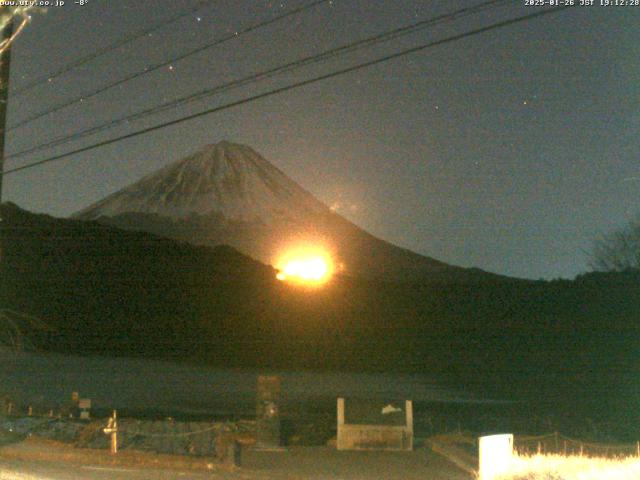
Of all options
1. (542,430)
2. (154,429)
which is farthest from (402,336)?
(154,429)

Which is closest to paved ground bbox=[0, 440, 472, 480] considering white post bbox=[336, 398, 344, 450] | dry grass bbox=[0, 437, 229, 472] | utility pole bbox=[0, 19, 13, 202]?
dry grass bbox=[0, 437, 229, 472]

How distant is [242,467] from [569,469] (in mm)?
7113

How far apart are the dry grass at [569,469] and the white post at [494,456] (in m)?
0.17

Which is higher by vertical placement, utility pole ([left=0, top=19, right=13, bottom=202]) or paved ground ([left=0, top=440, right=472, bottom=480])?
utility pole ([left=0, top=19, right=13, bottom=202])

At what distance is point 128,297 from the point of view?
67062 mm

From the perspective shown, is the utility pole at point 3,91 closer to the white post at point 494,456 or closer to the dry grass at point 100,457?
the dry grass at point 100,457

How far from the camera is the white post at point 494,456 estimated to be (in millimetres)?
12391

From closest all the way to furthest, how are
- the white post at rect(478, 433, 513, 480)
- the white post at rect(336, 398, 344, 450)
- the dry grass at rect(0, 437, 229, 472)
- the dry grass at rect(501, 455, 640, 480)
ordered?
the dry grass at rect(501, 455, 640, 480) < the white post at rect(478, 433, 513, 480) < the dry grass at rect(0, 437, 229, 472) < the white post at rect(336, 398, 344, 450)

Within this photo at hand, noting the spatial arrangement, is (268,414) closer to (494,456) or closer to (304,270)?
(494,456)

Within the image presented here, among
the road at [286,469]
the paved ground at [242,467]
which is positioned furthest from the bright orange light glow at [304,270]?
the paved ground at [242,467]

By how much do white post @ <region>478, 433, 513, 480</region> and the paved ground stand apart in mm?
1512

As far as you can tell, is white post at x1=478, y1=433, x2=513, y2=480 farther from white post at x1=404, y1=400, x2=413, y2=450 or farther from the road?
white post at x1=404, y1=400, x2=413, y2=450

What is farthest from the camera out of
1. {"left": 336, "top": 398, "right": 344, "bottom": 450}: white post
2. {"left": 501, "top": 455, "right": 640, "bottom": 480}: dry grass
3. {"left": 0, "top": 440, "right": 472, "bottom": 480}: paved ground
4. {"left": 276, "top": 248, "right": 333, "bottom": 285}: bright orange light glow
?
{"left": 276, "top": 248, "right": 333, "bottom": 285}: bright orange light glow

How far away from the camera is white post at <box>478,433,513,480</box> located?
1239 cm
